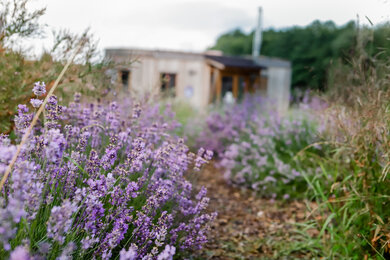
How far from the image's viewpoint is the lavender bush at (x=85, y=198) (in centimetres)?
137

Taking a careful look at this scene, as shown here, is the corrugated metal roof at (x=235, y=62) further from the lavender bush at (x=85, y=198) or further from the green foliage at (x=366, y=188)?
the lavender bush at (x=85, y=198)

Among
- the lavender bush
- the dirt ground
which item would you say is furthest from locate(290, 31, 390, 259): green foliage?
the lavender bush

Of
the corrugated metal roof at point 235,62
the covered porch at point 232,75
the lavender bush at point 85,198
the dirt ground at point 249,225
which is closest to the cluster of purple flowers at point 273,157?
the dirt ground at point 249,225

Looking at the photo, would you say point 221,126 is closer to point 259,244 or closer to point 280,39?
point 259,244

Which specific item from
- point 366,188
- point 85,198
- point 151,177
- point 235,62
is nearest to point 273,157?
point 366,188

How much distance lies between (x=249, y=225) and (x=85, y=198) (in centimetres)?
277

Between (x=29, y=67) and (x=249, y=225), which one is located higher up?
(x=29, y=67)

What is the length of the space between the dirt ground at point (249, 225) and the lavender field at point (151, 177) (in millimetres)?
18

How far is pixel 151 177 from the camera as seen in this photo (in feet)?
8.24

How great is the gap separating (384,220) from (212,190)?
2.90 metres

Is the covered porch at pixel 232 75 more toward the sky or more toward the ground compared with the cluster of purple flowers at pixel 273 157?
more toward the sky

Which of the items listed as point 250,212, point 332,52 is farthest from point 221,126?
point 332,52

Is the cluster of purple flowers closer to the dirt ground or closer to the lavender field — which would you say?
the lavender field

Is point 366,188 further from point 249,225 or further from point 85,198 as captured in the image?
point 85,198
